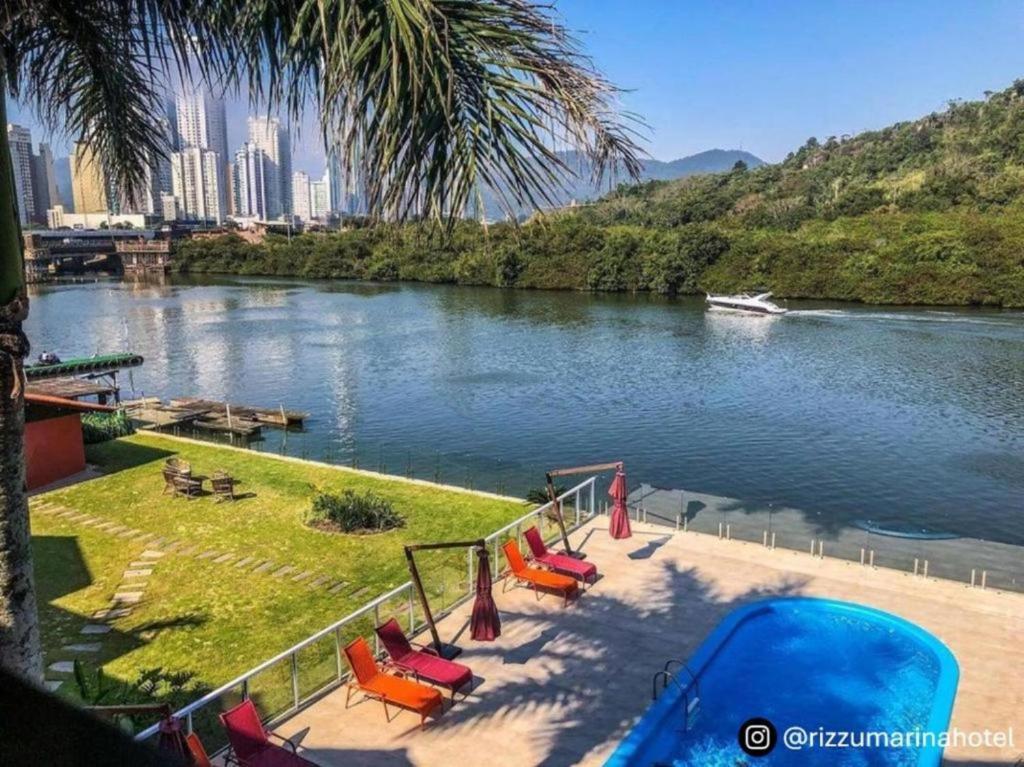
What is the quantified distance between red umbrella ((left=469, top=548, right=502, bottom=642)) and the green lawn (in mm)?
1425

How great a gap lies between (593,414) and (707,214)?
80.3m

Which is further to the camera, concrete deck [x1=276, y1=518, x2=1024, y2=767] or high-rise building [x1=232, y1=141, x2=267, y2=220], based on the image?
high-rise building [x1=232, y1=141, x2=267, y2=220]

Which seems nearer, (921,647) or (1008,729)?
(1008,729)

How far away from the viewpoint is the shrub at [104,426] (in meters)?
24.3

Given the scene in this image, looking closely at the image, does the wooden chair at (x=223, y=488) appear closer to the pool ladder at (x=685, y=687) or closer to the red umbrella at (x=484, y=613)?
the red umbrella at (x=484, y=613)

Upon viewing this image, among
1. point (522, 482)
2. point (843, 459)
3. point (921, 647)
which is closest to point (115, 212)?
point (921, 647)

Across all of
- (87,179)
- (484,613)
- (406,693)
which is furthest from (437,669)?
(87,179)

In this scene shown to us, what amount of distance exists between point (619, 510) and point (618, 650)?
4.25m

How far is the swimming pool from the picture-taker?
348 inches

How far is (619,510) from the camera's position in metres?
14.5

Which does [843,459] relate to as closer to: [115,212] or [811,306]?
[115,212]

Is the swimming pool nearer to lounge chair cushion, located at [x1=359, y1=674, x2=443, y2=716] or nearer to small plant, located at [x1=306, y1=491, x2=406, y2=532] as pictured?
lounge chair cushion, located at [x1=359, y1=674, x2=443, y2=716]

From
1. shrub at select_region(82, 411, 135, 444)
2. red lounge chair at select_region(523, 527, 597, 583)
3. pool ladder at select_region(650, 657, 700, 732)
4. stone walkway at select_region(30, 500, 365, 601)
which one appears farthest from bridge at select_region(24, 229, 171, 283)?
pool ladder at select_region(650, 657, 700, 732)

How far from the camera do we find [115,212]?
564 centimetres
